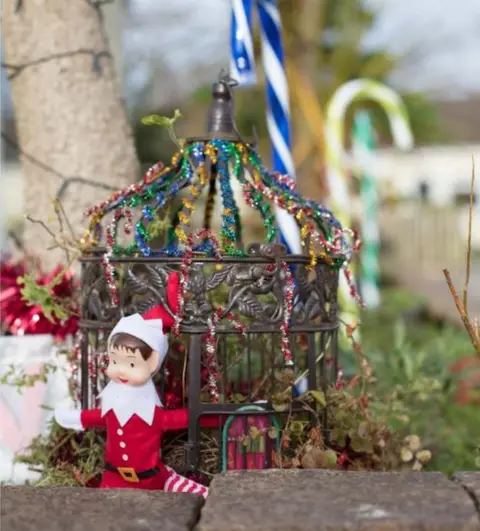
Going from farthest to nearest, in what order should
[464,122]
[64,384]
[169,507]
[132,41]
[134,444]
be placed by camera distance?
[464,122] < [132,41] < [64,384] < [134,444] < [169,507]

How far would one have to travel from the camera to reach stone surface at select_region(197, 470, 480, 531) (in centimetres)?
236

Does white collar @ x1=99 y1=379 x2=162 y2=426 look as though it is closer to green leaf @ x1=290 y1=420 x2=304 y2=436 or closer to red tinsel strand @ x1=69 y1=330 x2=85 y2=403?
green leaf @ x1=290 y1=420 x2=304 y2=436

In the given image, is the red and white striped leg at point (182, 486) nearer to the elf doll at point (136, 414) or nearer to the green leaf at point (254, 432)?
the elf doll at point (136, 414)

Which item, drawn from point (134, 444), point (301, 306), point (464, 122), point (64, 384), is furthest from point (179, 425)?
point (464, 122)

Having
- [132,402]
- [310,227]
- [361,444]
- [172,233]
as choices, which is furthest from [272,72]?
[132,402]

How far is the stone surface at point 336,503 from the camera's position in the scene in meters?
2.36

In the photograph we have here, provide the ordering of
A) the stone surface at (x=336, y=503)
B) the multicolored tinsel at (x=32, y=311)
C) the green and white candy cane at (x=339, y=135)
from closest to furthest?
the stone surface at (x=336, y=503)
the multicolored tinsel at (x=32, y=311)
the green and white candy cane at (x=339, y=135)

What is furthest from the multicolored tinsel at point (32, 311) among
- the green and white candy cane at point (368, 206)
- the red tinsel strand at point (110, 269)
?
the green and white candy cane at point (368, 206)

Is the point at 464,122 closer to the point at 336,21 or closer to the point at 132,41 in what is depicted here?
the point at 336,21

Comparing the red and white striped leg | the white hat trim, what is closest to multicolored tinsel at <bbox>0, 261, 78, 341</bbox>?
the white hat trim

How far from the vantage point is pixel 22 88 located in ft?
15.9

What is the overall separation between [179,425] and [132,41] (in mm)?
16347

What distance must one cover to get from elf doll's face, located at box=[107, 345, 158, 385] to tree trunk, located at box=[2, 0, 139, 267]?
1568 mm

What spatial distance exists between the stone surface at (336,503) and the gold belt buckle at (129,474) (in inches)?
21.4
